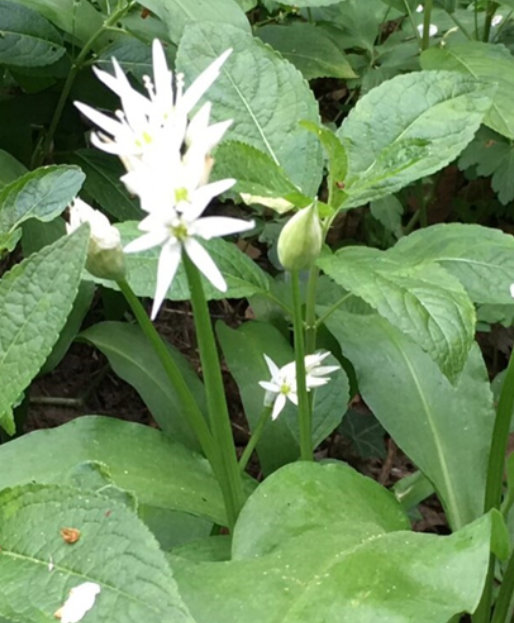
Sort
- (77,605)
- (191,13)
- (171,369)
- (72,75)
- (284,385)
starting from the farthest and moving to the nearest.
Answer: (72,75)
(191,13)
(284,385)
(171,369)
(77,605)

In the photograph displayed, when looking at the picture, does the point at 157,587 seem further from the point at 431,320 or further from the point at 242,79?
the point at 242,79

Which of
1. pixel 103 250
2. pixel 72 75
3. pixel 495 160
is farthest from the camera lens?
pixel 495 160

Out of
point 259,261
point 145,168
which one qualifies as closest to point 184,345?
point 259,261

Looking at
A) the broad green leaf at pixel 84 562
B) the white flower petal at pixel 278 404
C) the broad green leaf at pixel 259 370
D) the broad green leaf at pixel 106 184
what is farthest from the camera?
the broad green leaf at pixel 106 184

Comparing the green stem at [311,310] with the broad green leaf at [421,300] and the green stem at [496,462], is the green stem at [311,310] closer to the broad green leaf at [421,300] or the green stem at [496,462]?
the broad green leaf at [421,300]

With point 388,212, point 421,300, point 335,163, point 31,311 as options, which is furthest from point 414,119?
point 388,212

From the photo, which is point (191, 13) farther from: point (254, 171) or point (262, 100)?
point (254, 171)

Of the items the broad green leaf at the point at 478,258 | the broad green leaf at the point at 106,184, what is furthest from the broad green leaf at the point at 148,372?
the broad green leaf at the point at 478,258
